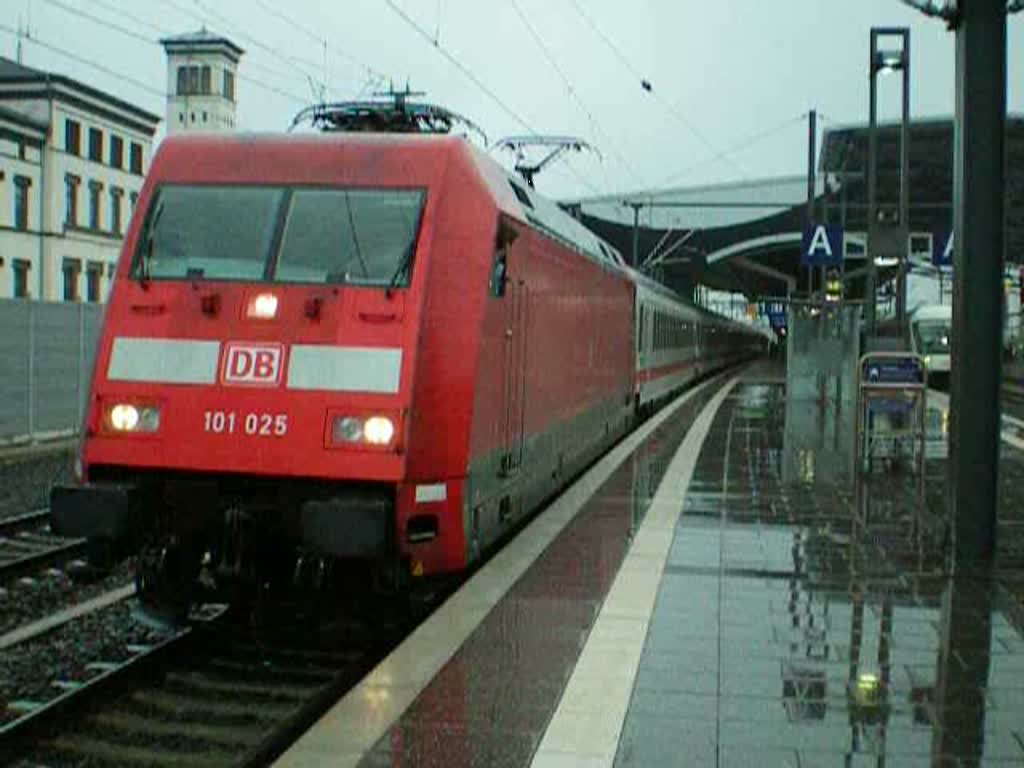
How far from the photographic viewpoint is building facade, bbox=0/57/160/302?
4784 centimetres

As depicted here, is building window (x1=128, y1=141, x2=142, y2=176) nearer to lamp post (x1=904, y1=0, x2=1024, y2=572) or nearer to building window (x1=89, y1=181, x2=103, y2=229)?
building window (x1=89, y1=181, x2=103, y2=229)

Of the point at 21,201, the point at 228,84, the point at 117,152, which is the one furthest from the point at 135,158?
the point at 21,201

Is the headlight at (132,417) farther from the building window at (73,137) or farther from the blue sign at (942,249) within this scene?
the building window at (73,137)

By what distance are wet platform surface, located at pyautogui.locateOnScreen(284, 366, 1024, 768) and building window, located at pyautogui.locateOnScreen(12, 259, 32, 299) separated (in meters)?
40.8

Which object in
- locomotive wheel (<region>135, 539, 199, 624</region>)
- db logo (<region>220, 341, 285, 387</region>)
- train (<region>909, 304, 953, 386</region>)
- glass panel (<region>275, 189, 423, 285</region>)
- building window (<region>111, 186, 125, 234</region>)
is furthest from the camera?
building window (<region>111, 186, 125, 234</region>)

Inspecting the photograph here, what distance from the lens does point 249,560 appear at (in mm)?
7605

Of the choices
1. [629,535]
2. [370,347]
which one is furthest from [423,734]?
[629,535]

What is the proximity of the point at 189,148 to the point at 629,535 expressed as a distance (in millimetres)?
4424

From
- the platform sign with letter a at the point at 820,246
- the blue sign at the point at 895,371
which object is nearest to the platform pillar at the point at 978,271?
the blue sign at the point at 895,371

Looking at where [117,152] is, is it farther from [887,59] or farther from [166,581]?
[166,581]

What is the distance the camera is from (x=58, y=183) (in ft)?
167

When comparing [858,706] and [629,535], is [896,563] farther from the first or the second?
[858,706]

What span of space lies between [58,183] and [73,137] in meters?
2.53

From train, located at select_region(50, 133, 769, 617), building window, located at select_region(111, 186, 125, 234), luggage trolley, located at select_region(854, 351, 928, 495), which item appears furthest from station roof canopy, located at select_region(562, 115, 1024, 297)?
train, located at select_region(50, 133, 769, 617)
